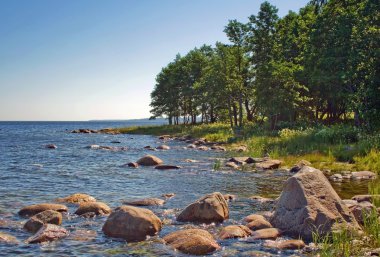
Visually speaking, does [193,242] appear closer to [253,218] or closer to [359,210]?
[253,218]

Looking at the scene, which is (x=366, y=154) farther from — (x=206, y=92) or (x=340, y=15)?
(x=206, y=92)

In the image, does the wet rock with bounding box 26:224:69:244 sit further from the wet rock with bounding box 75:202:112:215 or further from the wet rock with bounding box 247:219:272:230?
the wet rock with bounding box 247:219:272:230

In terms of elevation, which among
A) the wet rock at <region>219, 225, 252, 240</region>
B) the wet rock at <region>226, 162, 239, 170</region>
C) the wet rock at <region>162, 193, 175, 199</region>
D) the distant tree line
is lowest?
the wet rock at <region>162, 193, 175, 199</region>

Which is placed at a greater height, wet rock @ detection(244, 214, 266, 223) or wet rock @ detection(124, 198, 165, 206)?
wet rock @ detection(244, 214, 266, 223)

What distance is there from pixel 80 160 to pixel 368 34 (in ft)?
90.8

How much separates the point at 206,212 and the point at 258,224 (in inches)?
76.7

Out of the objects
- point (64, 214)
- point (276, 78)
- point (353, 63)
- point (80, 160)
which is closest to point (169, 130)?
point (276, 78)

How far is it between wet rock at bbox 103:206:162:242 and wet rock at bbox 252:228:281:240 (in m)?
3.06

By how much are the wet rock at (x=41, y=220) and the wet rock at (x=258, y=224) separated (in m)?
6.40

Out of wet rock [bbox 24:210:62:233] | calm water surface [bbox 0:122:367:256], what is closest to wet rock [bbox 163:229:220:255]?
calm water surface [bbox 0:122:367:256]

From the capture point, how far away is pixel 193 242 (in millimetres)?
10273

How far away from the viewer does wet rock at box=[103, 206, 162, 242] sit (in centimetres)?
1138

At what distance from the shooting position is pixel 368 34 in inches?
1245

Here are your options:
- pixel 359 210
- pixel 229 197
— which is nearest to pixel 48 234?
pixel 229 197
